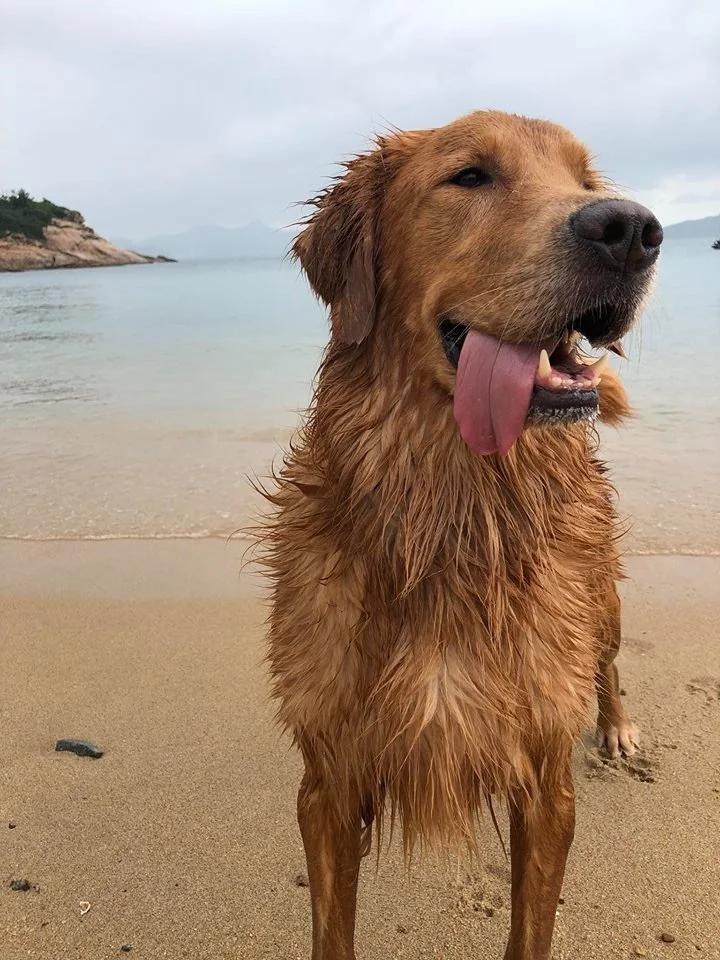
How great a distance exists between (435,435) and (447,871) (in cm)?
155

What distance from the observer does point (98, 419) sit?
957 centimetres

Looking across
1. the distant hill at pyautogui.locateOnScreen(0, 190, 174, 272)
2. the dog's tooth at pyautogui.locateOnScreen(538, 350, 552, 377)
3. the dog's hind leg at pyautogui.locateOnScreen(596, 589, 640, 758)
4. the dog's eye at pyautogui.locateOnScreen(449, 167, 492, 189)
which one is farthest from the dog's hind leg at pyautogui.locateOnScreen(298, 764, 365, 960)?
the distant hill at pyautogui.locateOnScreen(0, 190, 174, 272)

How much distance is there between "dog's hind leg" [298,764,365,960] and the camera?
90.8 inches

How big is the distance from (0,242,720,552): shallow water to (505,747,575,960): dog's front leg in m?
1.32

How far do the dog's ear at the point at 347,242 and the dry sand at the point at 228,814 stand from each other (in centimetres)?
184

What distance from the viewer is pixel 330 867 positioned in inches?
91.7

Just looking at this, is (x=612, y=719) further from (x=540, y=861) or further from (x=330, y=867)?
(x=330, y=867)

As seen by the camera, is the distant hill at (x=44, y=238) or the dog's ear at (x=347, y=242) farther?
the distant hill at (x=44, y=238)

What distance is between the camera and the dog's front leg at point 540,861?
2273 millimetres

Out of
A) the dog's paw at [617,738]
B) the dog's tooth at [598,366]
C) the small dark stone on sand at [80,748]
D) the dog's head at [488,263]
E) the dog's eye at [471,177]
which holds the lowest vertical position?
the small dark stone on sand at [80,748]

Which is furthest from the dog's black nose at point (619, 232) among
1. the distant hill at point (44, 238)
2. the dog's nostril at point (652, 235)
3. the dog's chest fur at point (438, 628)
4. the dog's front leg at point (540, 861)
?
the distant hill at point (44, 238)

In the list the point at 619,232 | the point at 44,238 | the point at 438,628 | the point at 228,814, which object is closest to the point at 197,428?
the point at 228,814

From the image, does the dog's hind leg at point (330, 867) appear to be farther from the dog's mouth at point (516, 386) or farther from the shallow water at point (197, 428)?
the shallow water at point (197, 428)

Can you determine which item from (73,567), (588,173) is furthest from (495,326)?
(73,567)
